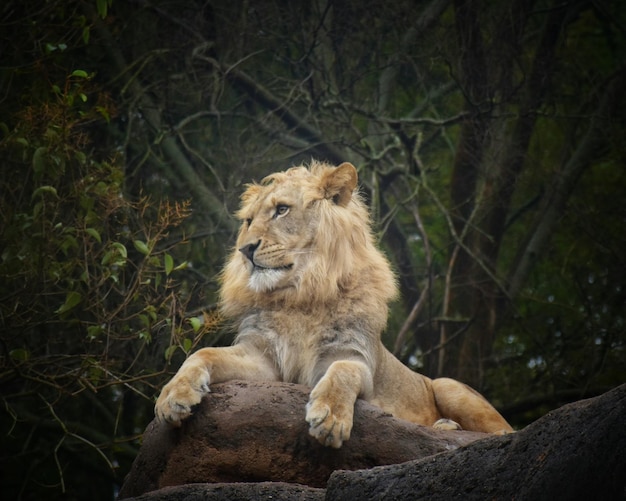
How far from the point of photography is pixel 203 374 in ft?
14.5

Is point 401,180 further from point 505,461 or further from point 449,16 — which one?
point 505,461

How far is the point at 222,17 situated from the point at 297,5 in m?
0.67

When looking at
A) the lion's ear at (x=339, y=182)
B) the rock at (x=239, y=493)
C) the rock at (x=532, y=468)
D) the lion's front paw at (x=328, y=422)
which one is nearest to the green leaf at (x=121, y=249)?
the lion's ear at (x=339, y=182)

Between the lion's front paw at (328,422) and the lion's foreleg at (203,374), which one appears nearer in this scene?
the lion's front paw at (328,422)

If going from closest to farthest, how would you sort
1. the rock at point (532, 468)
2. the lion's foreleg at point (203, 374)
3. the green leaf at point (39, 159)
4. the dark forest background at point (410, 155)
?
the rock at point (532, 468), the lion's foreleg at point (203, 374), the green leaf at point (39, 159), the dark forest background at point (410, 155)

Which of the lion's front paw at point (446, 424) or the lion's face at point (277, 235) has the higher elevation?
the lion's face at point (277, 235)

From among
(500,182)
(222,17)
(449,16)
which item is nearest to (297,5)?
(222,17)

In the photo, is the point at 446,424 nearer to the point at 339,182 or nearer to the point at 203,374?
the point at 339,182

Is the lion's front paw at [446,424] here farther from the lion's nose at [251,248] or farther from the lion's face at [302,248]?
the lion's nose at [251,248]

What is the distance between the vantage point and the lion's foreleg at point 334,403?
4160 millimetres

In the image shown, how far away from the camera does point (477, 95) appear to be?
29.5 feet

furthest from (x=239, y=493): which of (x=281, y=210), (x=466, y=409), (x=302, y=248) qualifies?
(x=466, y=409)

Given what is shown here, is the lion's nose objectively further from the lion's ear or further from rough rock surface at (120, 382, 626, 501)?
rough rock surface at (120, 382, 626, 501)

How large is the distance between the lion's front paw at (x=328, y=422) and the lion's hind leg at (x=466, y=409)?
1.11m
